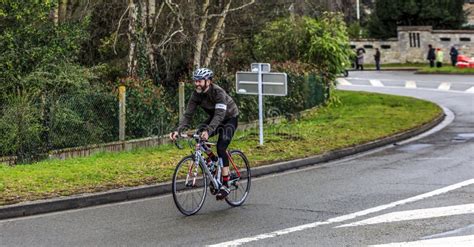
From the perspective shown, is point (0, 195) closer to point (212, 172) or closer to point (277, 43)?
point (212, 172)

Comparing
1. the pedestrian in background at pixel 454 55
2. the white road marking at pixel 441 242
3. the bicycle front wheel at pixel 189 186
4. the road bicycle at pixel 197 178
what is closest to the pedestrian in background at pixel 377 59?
the pedestrian in background at pixel 454 55

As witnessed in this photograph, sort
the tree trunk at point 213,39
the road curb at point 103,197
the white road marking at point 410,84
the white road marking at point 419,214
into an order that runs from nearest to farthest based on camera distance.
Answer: the white road marking at point 419,214 < the road curb at point 103,197 < the tree trunk at point 213,39 < the white road marking at point 410,84

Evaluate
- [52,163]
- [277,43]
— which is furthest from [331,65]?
[52,163]

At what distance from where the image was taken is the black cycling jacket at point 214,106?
32.7 feet

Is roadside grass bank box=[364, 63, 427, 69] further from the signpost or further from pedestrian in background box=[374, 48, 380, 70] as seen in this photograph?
the signpost

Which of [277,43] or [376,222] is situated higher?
[277,43]

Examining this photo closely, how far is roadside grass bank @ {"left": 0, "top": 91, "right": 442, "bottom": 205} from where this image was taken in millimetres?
11492

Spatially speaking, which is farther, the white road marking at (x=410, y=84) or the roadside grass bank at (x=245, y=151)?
the white road marking at (x=410, y=84)

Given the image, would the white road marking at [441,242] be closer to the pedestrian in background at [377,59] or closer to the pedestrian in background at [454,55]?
the pedestrian in background at [377,59]

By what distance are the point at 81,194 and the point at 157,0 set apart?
14613mm

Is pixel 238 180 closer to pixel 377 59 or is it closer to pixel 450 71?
pixel 450 71

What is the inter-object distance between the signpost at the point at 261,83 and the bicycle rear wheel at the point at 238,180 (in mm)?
5005

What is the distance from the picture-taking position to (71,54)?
19.8 m

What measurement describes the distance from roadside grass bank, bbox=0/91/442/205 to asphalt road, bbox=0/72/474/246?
2.91ft
